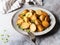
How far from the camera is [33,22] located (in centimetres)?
79

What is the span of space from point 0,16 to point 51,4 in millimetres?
310

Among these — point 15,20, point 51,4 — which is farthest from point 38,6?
point 15,20

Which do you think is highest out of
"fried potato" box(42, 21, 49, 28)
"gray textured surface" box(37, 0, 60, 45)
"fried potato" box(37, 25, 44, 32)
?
"fried potato" box(42, 21, 49, 28)

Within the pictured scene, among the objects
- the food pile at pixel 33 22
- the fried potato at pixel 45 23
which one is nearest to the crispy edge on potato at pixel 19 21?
the food pile at pixel 33 22

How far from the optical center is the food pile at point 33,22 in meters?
0.77

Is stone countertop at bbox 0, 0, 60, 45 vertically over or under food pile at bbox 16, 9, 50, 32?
under

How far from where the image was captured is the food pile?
77 centimetres

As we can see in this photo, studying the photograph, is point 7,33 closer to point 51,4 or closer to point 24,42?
point 24,42

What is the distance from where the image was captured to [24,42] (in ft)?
2.55

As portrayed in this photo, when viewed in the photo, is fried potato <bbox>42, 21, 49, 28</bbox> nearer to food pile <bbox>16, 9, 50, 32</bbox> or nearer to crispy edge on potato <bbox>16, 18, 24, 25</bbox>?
food pile <bbox>16, 9, 50, 32</bbox>

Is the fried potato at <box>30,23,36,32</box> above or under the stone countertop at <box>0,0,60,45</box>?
above

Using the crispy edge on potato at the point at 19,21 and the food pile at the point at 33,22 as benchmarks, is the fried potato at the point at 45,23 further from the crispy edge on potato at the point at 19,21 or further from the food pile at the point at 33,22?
the crispy edge on potato at the point at 19,21

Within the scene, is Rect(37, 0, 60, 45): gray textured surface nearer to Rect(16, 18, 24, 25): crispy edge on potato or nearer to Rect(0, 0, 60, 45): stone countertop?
Rect(0, 0, 60, 45): stone countertop

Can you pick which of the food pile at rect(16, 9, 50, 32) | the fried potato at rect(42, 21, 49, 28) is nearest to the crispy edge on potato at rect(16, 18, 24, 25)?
the food pile at rect(16, 9, 50, 32)
